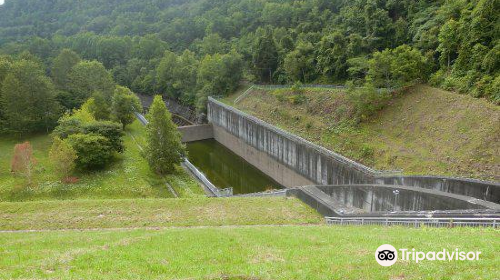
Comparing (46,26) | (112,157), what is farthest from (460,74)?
(46,26)

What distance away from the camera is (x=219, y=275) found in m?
8.60

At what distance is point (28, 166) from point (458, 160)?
30.9 metres

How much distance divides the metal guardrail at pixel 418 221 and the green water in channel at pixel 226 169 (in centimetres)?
1846

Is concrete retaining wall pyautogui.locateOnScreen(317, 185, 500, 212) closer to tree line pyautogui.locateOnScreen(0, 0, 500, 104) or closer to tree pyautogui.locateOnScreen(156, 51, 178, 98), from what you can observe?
tree line pyautogui.locateOnScreen(0, 0, 500, 104)

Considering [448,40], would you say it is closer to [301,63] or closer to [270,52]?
[301,63]

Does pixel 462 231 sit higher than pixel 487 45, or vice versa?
pixel 487 45

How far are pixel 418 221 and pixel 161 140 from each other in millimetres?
21868

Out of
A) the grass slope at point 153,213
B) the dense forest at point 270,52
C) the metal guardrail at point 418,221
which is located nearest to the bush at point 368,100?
the dense forest at point 270,52

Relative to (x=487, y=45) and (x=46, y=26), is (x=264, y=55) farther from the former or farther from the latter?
(x=46, y=26)

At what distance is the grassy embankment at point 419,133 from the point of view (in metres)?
22.5

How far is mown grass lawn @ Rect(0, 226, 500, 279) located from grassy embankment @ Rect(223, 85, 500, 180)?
12.1 meters

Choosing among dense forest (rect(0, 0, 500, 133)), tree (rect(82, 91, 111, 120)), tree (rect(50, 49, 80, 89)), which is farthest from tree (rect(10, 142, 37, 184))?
tree (rect(50, 49, 80, 89))

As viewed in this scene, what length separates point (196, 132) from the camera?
2031 inches

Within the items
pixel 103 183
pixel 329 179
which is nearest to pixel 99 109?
pixel 103 183
